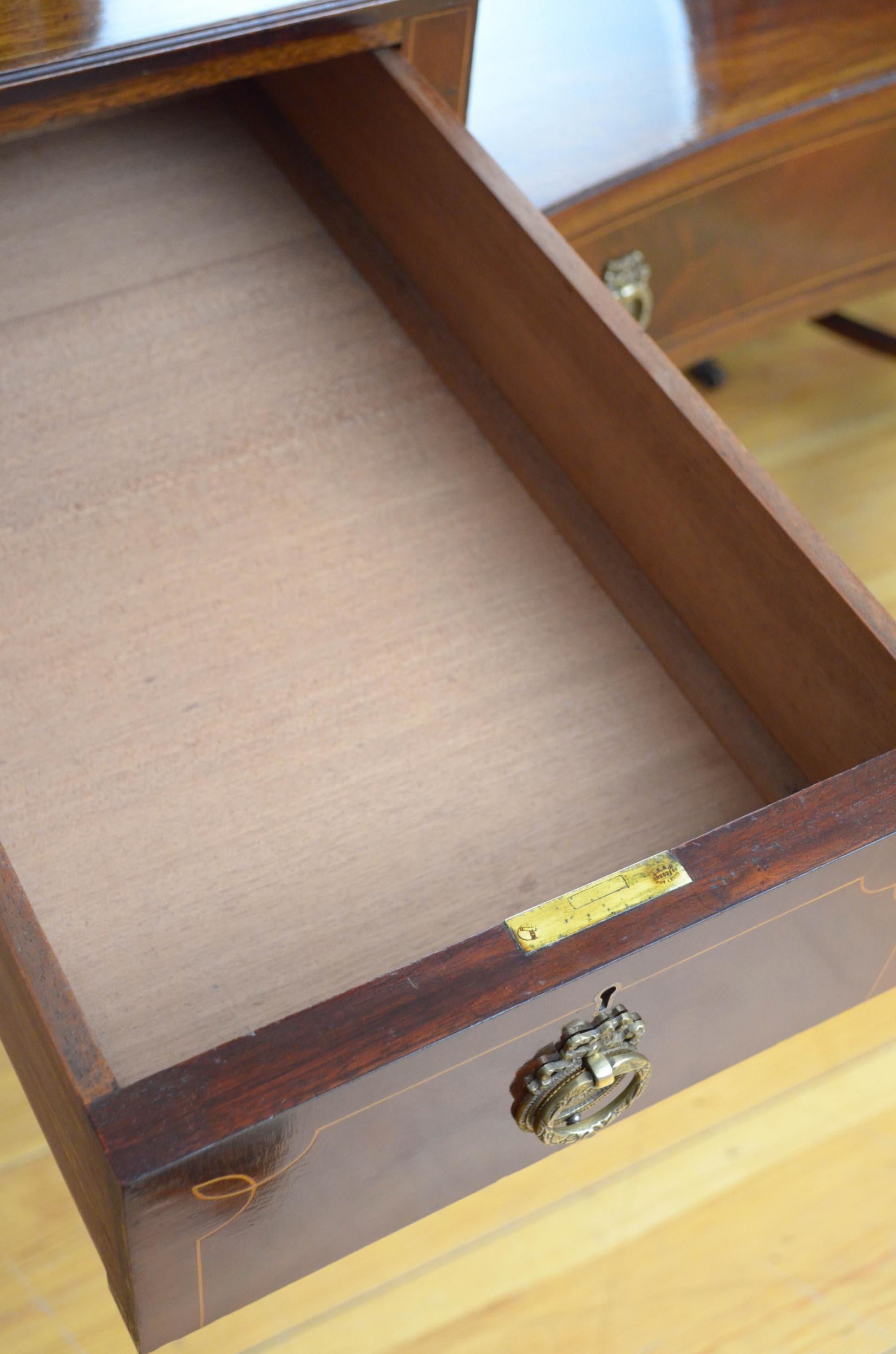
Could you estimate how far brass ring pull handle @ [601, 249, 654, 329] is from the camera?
1.08 meters

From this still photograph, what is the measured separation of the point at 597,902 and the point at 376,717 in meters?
0.23

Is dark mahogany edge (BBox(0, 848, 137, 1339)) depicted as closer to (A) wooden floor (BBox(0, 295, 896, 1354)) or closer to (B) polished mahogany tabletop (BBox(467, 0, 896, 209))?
(A) wooden floor (BBox(0, 295, 896, 1354))

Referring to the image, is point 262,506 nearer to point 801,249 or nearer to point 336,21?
point 336,21

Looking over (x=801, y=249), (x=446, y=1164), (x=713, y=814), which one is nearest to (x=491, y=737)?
(x=713, y=814)

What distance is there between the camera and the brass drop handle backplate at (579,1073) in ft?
2.04

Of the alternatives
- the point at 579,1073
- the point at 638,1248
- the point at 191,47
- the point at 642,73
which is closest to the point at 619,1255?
the point at 638,1248

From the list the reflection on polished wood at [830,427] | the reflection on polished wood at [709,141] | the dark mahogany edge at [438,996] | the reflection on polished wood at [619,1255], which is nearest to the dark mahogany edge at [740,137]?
the reflection on polished wood at [709,141]

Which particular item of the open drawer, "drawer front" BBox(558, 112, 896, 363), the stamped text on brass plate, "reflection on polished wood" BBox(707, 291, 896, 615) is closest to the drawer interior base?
the open drawer

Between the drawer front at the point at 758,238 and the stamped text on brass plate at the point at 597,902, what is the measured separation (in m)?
0.62

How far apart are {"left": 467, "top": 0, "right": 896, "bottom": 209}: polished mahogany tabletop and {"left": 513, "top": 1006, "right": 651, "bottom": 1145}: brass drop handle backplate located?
662 millimetres

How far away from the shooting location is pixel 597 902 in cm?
58

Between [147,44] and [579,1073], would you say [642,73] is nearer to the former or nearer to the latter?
[147,44]

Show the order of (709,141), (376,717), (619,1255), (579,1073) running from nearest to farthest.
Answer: (579,1073)
(376,717)
(619,1255)
(709,141)

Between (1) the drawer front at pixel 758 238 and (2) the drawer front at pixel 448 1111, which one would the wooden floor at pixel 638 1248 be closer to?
(2) the drawer front at pixel 448 1111
